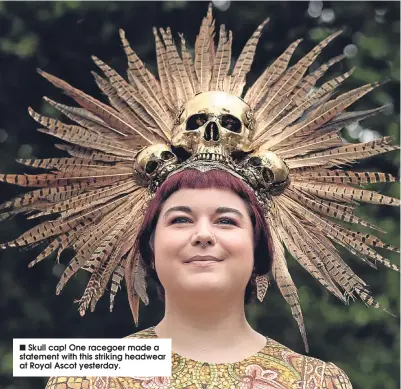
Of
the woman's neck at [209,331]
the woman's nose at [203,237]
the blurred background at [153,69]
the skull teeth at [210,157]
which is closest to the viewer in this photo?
the woman's nose at [203,237]

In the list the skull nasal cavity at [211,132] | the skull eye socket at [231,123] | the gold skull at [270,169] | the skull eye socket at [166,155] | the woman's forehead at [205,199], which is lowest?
the woman's forehead at [205,199]

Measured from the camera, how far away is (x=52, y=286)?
6.89 meters

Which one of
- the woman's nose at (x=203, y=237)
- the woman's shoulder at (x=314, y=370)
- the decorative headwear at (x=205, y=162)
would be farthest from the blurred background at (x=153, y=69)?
the woman's nose at (x=203, y=237)

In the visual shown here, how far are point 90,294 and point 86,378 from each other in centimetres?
36

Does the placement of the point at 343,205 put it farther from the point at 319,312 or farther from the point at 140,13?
the point at 140,13

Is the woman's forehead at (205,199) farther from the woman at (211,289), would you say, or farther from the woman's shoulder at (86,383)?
the woman's shoulder at (86,383)

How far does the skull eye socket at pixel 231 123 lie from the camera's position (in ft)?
16.1

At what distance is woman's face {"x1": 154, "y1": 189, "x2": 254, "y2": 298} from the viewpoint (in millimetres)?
4582

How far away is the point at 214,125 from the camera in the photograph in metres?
4.86

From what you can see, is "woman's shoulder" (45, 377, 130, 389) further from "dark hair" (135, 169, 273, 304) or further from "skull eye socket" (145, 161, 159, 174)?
"skull eye socket" (145, 161, 159, 174)

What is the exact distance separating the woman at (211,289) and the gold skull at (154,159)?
131mm
